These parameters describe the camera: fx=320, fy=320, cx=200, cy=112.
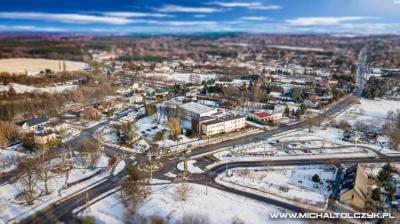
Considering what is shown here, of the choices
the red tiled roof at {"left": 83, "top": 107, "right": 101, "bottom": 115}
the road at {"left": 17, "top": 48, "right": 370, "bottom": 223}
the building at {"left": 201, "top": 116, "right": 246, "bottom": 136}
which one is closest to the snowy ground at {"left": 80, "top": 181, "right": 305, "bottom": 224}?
the road at {"left": 17, "top": 48, "right": 370, "bottom": 223}

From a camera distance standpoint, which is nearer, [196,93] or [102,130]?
[102,130]

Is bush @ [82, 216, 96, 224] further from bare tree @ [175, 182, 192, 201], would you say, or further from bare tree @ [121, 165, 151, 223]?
bare tree @ [175, 182, 192, 201]

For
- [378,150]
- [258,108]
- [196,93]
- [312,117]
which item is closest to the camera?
[378,150]

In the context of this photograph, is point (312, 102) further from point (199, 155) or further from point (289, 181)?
point (289, 181)

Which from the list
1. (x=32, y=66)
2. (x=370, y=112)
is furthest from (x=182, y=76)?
(x=370, y=112)

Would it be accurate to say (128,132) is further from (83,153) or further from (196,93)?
(196,93)

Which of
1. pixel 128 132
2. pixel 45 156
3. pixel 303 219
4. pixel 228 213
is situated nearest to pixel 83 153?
pixel 45 156

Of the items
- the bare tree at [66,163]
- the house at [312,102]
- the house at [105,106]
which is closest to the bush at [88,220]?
the bare tree at [66,163]
